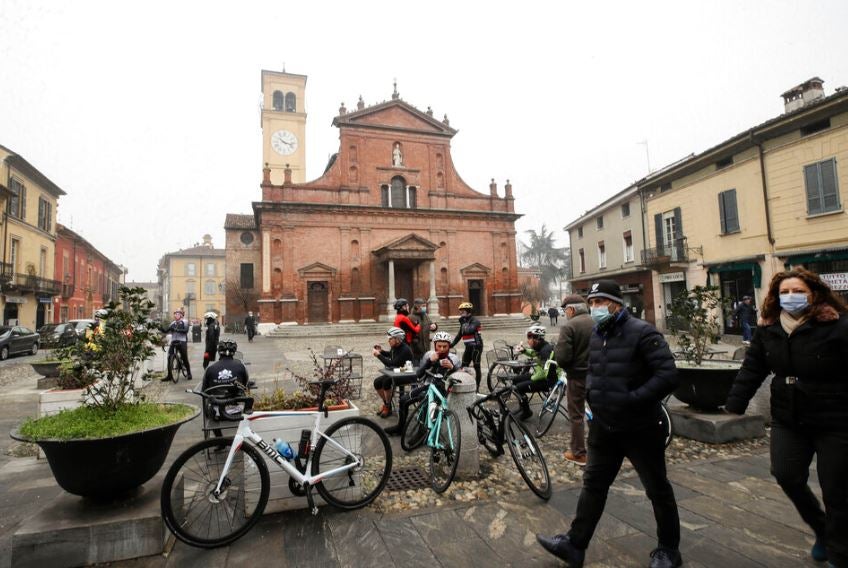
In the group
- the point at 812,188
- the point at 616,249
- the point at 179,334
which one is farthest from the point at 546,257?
the point at 179,334

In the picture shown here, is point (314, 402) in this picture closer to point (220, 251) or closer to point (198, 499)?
point (198, 499)

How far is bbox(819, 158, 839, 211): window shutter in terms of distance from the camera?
13.8m

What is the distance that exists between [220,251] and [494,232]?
50.3 meters

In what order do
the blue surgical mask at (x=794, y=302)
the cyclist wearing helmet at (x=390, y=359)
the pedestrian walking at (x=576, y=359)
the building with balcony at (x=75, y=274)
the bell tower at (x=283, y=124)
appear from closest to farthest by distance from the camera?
the blue surgical mask at (x=794, y=302), the pedestrian walking at (x=576, y=359), the cyclist wearing helmet at (x=390, y=359), the building with balcony at (x=75, y=274), the bell tower at (x=283, y=124)

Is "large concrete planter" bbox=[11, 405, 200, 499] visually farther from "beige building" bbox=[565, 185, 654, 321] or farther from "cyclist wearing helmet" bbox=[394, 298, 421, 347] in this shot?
"beige building" bbox=[565, 185, 654, 321]

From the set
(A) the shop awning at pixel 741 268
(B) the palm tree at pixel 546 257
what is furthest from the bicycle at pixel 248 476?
(B) the palm tree at pixel 546 257

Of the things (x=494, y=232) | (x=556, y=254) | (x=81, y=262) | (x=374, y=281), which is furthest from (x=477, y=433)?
(x=556, y=254)

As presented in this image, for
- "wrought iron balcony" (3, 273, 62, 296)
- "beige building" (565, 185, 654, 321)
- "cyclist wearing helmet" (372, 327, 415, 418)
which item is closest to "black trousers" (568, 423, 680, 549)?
"cyclist wearing helmet" (372, 327, 415, 418)

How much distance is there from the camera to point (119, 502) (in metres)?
2.97

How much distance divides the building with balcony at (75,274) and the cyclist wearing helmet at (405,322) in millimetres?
29166

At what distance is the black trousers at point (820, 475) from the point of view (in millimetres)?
2336

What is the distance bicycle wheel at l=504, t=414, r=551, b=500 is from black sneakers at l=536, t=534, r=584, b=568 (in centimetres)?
89

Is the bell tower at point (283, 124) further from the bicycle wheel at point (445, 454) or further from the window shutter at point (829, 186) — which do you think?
the bicycle wheel at point (445, 454)

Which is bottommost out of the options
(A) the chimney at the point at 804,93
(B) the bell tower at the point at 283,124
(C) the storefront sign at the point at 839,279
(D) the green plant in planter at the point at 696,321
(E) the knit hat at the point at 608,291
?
(D) the green plant in planter at the point at 696,321
